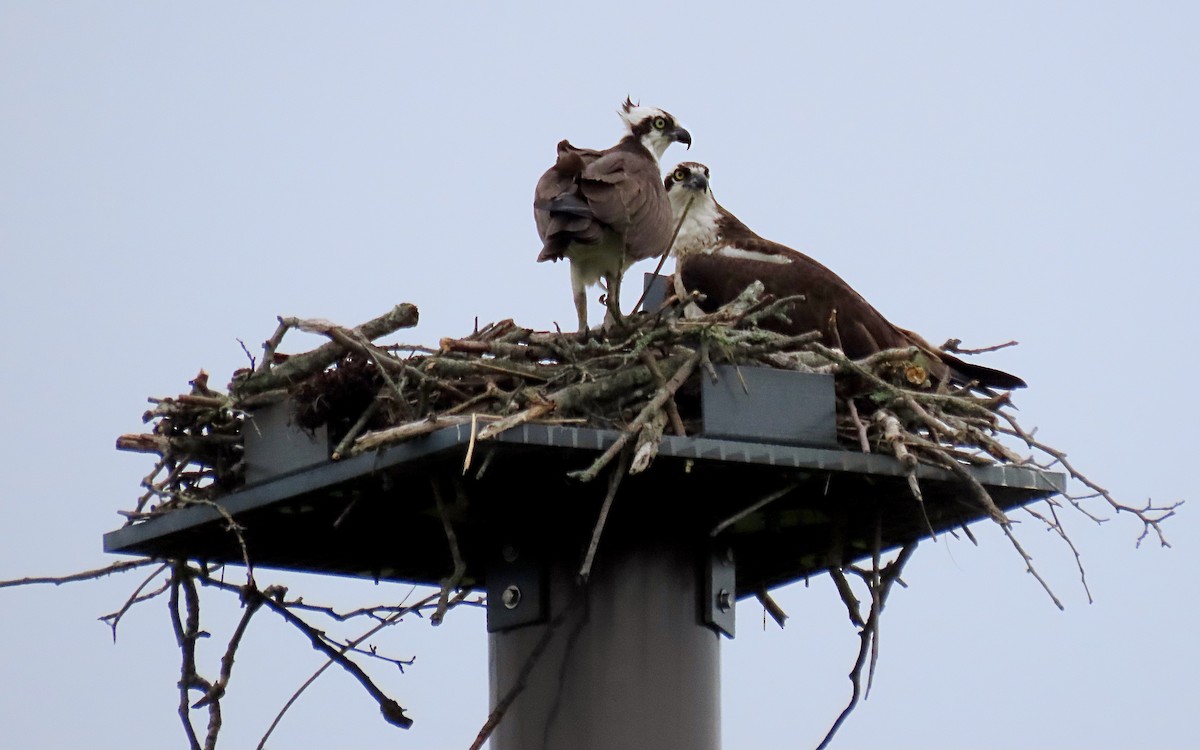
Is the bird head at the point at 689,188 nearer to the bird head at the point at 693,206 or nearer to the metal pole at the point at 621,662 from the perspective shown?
the bird head at the point at 693,206

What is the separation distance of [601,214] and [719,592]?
1.97 m

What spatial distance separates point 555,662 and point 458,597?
0.55 m

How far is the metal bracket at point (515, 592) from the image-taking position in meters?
6.76

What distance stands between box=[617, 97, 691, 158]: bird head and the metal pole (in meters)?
3.50

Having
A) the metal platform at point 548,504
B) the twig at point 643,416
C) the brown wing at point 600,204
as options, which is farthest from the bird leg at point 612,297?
the metal platform at point 548,504

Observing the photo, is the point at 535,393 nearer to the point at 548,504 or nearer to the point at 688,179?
the point at 548,504

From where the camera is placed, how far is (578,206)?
25.8 ft

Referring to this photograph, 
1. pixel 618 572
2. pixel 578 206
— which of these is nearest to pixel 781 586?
pixel 618 572

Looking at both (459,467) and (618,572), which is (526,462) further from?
(618,572)

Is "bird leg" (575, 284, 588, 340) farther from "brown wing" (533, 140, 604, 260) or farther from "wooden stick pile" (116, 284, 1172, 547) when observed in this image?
"wooden stick pile" (116, 284, 1172, 547)

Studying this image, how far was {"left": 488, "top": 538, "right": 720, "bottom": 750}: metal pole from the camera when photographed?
21.4 ft

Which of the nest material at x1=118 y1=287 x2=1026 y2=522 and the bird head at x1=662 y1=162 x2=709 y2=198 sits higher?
the bird head at x1=662 y1=162 x2=709 y2=198


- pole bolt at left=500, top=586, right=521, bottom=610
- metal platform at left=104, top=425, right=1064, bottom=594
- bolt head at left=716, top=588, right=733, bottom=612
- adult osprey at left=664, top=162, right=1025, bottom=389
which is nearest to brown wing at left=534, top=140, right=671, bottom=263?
adult osprey at left=664, top=162, right=1025, bottom=389

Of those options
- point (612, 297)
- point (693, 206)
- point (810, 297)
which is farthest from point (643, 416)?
point (693, 206)
